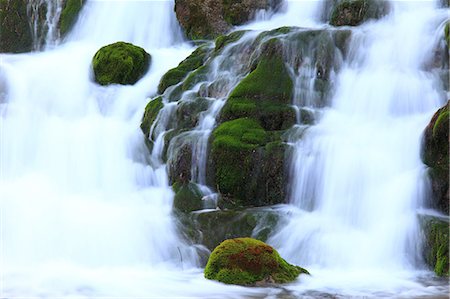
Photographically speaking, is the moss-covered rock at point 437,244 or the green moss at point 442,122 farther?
the green moss at point 442,122

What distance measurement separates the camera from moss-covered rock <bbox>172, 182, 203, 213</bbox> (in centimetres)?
1020

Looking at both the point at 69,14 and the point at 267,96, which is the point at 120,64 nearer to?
the point at 267,96

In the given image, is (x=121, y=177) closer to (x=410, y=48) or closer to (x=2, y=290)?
(x=2, y=290)

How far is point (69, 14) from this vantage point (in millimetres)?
21703

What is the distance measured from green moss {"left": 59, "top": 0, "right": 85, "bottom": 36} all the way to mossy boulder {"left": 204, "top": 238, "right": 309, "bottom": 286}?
16.0 m

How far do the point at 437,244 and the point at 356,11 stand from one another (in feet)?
29.5

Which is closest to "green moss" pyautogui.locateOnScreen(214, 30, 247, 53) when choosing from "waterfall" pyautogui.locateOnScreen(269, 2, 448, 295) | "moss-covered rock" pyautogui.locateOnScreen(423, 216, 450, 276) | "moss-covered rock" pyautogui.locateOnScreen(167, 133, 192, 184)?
"waterfall" pyautogui.locateOnScreen(269, 2, 448, 295)

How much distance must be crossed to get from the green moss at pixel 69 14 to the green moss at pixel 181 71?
818 centimetres

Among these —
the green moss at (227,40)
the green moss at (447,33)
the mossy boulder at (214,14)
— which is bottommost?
the green moss at (447,33)

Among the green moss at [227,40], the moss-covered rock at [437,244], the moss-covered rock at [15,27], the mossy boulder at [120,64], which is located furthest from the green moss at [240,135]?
the moss-covered rock at [15,27]

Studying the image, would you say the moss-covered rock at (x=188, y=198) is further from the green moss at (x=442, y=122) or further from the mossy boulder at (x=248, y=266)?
the green moss at (x=442, y=122)

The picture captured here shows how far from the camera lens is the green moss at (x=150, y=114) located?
41.9 feet

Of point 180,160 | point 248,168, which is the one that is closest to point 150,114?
point 180,160

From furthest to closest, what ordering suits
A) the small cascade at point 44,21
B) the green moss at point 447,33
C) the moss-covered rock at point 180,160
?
1. the small cascade at point 44,21
2. the green moss at point 447,33
3. the moss-covered rock at point 180,160
